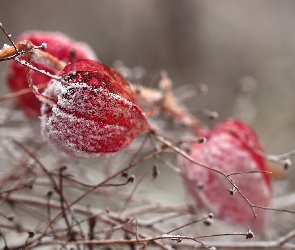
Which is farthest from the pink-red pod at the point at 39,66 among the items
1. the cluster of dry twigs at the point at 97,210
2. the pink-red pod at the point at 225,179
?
the pink-red pod at the point at 225,179

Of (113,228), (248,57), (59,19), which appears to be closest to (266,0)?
(248,57)

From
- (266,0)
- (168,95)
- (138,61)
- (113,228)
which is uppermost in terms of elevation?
(266,0)

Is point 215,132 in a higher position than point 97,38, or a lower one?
lower

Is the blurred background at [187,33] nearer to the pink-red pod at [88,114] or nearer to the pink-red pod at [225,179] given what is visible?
the pink-red pod at [225,179]

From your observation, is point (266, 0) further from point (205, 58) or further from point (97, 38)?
point (97, 38)

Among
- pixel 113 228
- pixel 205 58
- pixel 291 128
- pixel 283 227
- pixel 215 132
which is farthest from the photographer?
pixel 205 58

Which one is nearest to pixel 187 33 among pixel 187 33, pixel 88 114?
pixel 187 33

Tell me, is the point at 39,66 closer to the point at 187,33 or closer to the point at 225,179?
the point at 225,179
